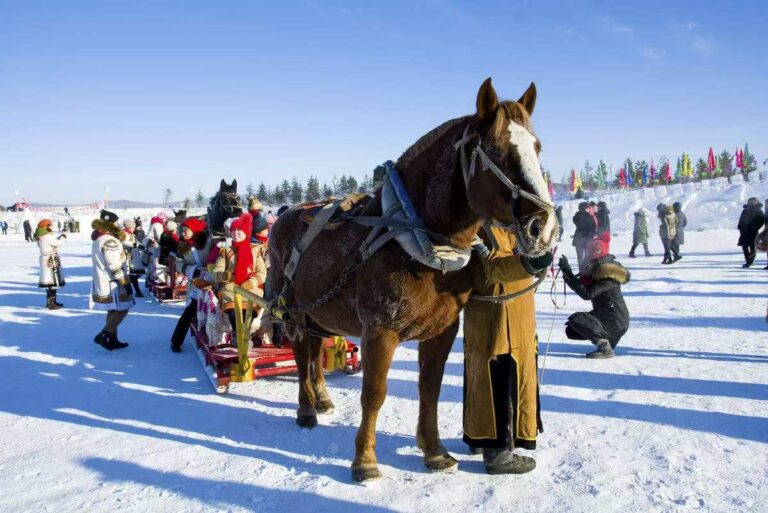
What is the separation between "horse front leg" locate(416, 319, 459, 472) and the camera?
3.26 metres

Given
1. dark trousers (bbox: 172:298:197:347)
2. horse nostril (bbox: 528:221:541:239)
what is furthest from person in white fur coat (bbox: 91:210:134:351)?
horse nostril (bbox: 528:221:541:239)

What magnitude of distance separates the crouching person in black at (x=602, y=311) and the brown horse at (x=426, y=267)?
2987 millimetres

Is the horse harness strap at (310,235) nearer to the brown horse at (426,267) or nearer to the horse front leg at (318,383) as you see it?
the brown horse at (426,267)

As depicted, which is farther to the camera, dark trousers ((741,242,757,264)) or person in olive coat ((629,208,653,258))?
person in olive coat ((629,208,653,258))

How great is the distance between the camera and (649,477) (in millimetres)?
3078

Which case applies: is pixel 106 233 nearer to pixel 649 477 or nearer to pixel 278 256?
pixel 278 256

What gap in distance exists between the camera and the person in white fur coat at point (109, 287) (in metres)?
6.86

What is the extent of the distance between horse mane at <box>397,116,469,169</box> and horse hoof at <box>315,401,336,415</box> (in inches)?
97.4

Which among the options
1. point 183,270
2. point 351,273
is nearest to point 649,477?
point 351,273

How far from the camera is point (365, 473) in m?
3.12

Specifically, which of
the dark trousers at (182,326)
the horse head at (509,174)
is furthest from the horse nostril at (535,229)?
the dark trousers at (182,326)

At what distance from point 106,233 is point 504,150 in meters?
6.79

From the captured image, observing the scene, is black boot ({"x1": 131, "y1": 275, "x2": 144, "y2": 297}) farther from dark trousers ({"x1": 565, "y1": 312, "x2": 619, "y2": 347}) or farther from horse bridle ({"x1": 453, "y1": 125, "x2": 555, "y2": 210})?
horse bridle ({"x1": 453, "y1": 125, "x2": 555, "y2": 210})

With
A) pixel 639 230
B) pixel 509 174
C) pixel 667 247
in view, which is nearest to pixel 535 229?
pixel 509 174
